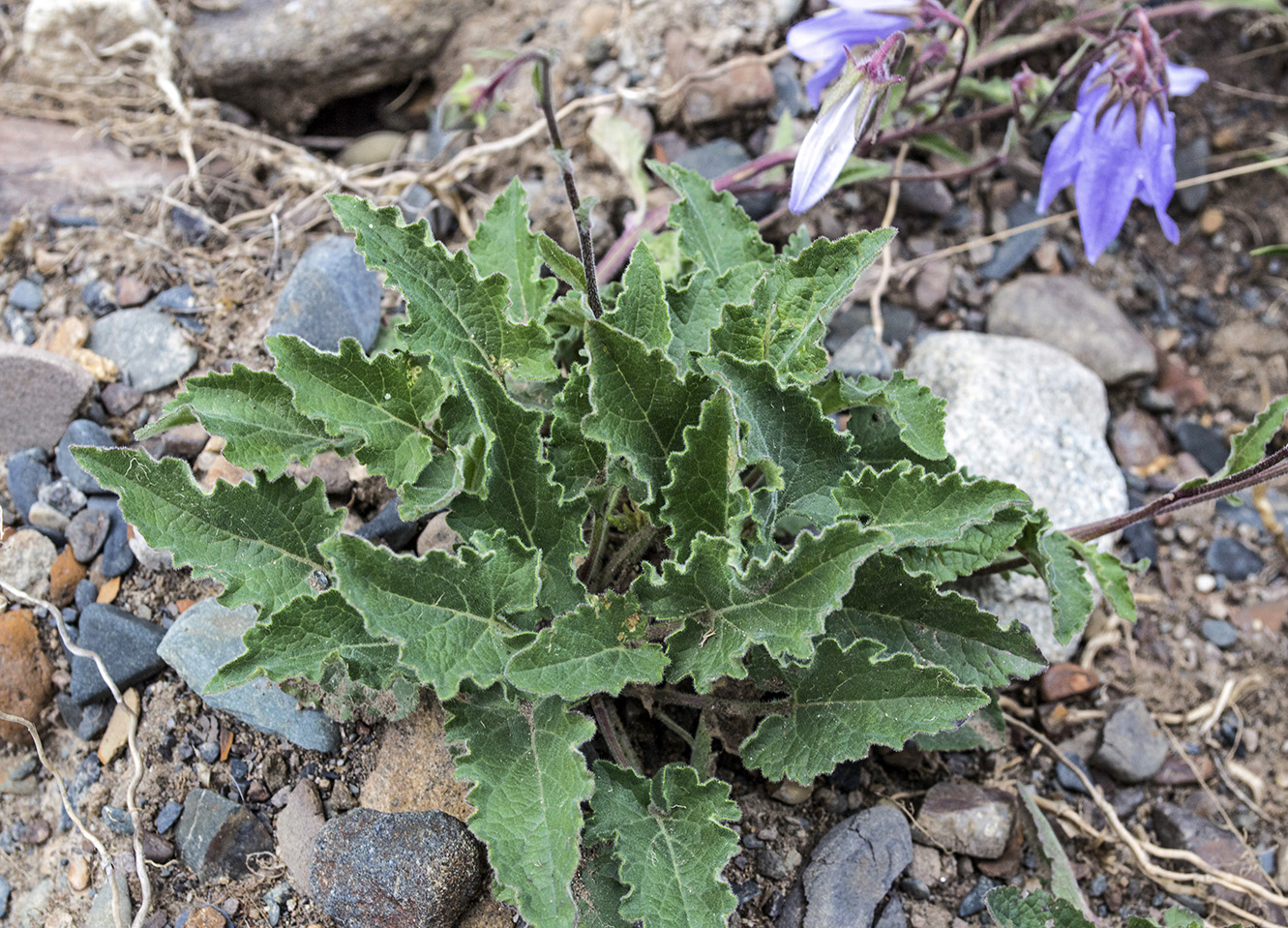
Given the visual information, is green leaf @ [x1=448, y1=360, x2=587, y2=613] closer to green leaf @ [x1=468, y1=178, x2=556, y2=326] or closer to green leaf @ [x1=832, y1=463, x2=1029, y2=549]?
green leaf @ [x1=468, y1=178, x2=556, y2=326]

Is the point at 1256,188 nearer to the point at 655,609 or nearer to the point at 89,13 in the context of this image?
the point at 655,609

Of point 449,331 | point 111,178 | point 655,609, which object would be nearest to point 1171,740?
point 655,609

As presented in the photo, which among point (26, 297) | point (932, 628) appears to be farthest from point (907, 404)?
point (26, 297)

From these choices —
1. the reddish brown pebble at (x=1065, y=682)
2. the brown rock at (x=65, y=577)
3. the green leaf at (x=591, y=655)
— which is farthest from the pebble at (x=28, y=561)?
the reddish brown pebble at (x=1065, y=682)

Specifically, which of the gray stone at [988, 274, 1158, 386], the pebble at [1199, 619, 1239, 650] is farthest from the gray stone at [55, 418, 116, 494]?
the pebble at [1199, 619, 1239, 650]

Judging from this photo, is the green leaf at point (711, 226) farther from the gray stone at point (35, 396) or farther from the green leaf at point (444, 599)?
the gray stone at point (35, 396)

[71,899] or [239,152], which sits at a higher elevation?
[239,152]

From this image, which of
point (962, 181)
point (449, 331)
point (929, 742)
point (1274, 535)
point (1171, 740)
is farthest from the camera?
point (962, 181)
